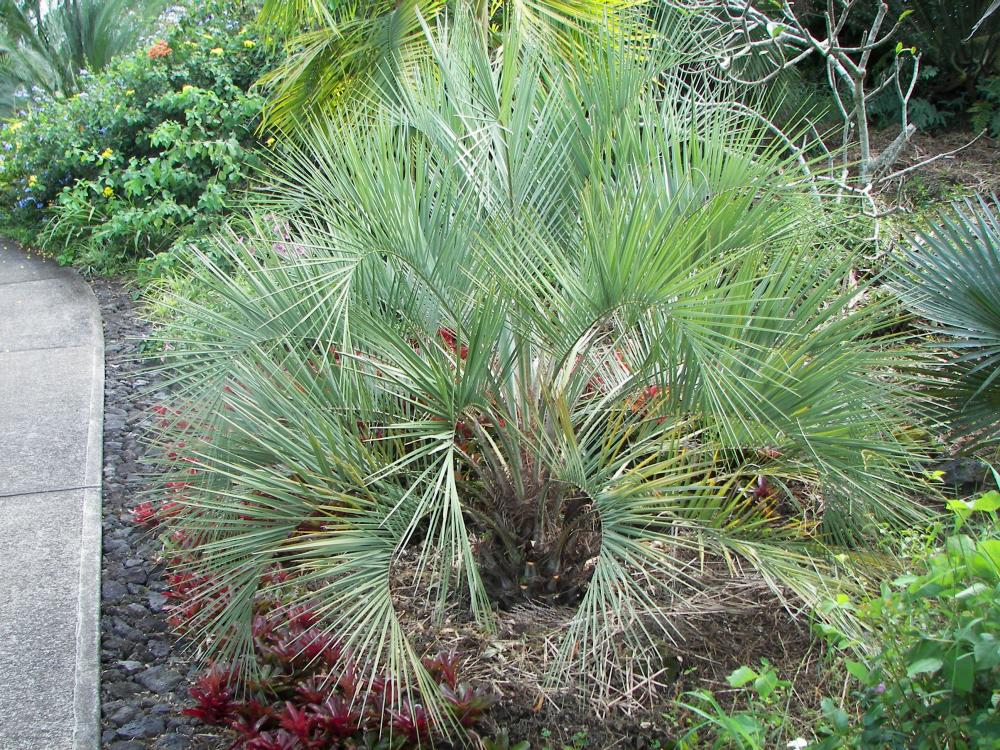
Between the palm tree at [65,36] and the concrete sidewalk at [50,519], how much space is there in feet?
17.4

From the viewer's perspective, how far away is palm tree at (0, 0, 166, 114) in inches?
436

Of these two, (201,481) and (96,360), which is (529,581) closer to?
(201,481)

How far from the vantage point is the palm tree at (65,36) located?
1107 cm

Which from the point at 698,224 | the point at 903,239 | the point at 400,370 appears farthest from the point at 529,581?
the point at 903,239

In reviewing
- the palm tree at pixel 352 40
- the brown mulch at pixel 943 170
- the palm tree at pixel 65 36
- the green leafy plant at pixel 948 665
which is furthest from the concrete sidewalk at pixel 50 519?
the palm tree at pixel 65 36

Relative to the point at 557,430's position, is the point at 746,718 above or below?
below

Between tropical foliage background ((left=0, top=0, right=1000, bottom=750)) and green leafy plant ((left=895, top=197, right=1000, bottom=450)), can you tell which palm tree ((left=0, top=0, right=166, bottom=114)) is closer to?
tropical foliage background ((left=0, top=0, right=1000, bottom=750))

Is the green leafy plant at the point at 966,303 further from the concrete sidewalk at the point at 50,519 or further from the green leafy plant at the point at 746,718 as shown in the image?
the concrete sidewalk at the point at 50,519

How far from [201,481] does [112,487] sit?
181 centimetres

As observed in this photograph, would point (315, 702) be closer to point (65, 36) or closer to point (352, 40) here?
point (352, 40)

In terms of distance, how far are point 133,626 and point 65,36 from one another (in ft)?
32.0

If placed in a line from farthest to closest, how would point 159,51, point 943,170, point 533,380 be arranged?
1. point 159,51
2. point 943,170
3. point 533,380

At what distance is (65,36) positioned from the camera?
11.2 meters

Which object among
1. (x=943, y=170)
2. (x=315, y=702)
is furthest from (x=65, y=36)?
(x=315, y=702)
